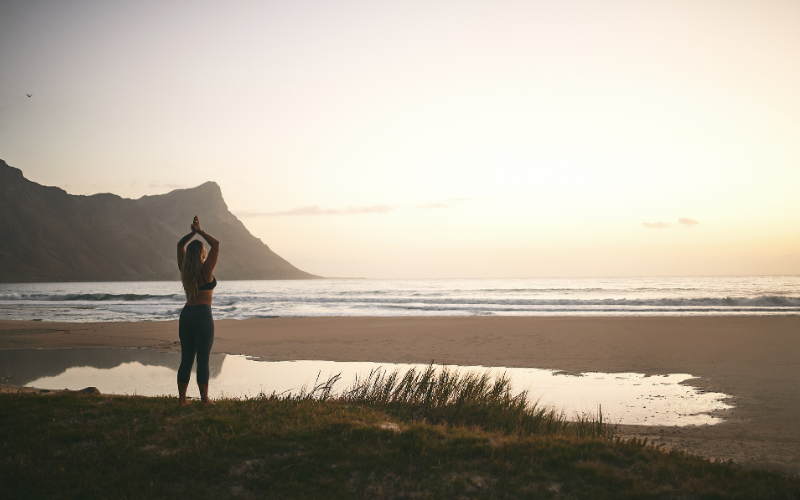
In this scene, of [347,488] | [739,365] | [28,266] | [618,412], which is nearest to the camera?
[347,488]

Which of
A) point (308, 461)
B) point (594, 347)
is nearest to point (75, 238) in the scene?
point (594, 347)

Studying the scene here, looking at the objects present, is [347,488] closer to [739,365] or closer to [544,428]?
[544,428]

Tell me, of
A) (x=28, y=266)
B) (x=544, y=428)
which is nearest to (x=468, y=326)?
(x=544, y=428)

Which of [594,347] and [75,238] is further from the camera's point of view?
[75,238]

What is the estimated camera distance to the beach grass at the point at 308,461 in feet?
13.2

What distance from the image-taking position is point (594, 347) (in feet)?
52.1

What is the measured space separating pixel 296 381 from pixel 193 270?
238 inches

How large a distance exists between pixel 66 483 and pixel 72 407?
85.0 inches

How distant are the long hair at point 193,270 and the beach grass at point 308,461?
5.21 ft

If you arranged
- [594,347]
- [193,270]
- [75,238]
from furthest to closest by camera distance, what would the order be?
[75,238] → [594,347] → [193,270]

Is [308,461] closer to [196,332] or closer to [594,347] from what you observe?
[196,332]

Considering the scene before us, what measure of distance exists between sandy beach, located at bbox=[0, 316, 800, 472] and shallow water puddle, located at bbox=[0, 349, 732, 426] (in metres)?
0.62

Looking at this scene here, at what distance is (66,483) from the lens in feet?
13.5

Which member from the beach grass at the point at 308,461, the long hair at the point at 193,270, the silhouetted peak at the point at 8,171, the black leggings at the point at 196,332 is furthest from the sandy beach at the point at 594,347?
the silhouetted peak at the point at 8,171
